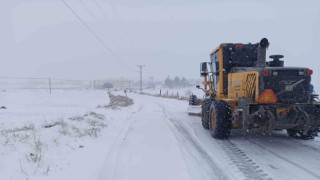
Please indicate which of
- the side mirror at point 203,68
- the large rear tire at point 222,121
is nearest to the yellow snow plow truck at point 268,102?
the large rear tire at point 222,121

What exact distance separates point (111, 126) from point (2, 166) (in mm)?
6305

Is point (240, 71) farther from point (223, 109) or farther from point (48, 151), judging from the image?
point (48, 151)

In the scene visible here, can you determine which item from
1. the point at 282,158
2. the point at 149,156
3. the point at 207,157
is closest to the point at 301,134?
the point at 282,158

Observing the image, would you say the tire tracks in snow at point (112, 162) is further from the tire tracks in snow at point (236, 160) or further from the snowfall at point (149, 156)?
the tire tracks in snow at point (236, 160)

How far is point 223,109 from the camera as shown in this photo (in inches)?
399

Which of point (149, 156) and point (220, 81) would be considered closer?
point (149, 156)

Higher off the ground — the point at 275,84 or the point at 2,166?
the point at 275,84

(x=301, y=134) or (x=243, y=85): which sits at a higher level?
(x=243, y=85)

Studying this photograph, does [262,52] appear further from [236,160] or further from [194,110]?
[194,110]

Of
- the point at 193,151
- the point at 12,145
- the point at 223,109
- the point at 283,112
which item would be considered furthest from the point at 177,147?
the point at 12,145

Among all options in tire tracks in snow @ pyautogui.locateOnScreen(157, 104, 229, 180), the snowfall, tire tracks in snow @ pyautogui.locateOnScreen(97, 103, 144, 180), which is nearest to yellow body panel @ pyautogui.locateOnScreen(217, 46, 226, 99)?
the snowfall

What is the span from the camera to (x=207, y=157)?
311 inches

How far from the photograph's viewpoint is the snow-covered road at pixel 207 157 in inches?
254

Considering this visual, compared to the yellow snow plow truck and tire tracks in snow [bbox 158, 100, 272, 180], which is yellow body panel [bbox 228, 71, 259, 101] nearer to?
the yellow snow plow truck
